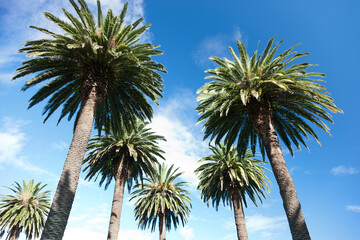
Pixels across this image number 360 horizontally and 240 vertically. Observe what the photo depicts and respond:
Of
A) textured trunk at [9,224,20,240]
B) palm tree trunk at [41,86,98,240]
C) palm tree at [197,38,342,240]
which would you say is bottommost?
palm tree trunk at [41,86,98,240]

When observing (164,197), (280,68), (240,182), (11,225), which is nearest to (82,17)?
(280,68)

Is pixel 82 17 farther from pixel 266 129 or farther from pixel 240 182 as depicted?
pixel 240 182

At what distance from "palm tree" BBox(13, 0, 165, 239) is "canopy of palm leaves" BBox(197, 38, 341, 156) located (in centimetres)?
363

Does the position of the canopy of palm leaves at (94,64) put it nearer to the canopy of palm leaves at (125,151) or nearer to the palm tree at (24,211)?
the canopy of palm leaves at (125,151)

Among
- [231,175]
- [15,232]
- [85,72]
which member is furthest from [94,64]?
[15,232]

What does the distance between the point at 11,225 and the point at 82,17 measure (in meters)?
30.2

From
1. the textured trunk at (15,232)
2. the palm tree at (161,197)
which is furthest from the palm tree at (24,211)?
the palm tree at (161,197)

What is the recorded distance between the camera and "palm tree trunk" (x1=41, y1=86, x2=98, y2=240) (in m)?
7.78

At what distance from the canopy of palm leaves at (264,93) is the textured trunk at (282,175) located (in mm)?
594

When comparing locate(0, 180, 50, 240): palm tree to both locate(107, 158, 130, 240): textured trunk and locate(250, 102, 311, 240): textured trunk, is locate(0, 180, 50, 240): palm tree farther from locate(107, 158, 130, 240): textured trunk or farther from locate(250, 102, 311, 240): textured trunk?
locate(250, 102, 311, 240): textured trunk

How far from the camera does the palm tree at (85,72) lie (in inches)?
370

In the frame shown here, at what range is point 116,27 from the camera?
1126 centimetres

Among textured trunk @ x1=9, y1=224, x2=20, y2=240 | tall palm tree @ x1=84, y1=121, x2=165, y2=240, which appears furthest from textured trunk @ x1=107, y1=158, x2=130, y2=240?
textured trunk @ x1=9, y1=224, x2=20, y2=240

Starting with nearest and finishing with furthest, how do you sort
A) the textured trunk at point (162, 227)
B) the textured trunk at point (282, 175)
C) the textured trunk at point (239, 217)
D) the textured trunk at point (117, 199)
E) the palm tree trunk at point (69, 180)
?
the palm tree trunk at point (69, 180)
the textured trunk at point (282, 175)
the textured trunk at point (117, 199)
the textured trunk at point (239, 217)
the textured trunk at point (162, 227)
